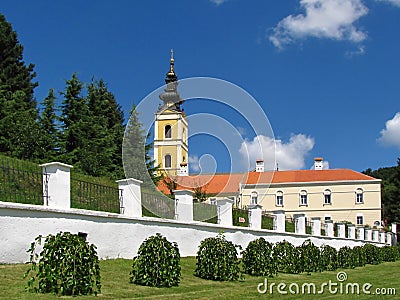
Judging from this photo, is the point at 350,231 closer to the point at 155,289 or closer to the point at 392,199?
the point at 155,289

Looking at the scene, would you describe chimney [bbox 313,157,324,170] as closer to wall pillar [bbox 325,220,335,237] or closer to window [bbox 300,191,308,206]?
window [bbox 300,191,308,206]

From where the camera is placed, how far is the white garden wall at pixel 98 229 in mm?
10164

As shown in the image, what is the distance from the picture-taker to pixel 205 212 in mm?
17672

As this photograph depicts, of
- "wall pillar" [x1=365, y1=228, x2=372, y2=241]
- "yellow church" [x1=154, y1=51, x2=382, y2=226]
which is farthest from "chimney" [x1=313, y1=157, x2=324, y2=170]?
"wall pillar" [x1=365, y1=228, x2=372, y2=241]

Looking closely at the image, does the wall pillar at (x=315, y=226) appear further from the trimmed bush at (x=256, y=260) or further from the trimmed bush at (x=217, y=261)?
the trimmed bush at (x=217, y=261)

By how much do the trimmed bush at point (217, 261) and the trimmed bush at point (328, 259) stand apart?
251 inches

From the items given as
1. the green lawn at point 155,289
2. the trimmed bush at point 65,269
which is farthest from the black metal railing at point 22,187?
the trimmed bush at point 65,269

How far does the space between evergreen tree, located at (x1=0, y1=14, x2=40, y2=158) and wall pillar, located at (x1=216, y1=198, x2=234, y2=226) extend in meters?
9.46

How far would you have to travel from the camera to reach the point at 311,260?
681 inches

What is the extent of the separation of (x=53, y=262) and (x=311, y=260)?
1063 cm

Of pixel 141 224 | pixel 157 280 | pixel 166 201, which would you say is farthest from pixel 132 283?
pixel 166 201

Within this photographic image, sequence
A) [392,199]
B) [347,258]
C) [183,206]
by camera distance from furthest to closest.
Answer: [392,199] → [347,258] → [183,206]

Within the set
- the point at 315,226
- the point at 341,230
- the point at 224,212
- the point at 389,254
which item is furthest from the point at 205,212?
the point at 341,230

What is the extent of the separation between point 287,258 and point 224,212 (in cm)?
324
